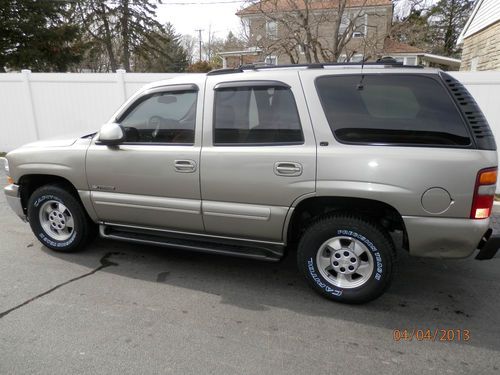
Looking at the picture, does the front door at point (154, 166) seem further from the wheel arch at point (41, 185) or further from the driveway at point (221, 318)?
the driveway at point (221, 318)

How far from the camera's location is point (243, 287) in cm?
362

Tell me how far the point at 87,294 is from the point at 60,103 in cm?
780

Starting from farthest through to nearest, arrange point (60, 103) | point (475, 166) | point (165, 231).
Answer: point (60, 103)
point (165, 231)
point (475, 166)

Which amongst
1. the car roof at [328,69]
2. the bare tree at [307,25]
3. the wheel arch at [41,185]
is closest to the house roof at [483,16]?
the bare tree at [307,25]

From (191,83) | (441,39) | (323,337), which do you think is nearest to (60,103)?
(191,83)

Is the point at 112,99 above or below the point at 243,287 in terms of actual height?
above

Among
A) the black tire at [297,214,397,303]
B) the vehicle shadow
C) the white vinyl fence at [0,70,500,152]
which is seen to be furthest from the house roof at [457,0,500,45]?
the black tire at [297,214,397,303]

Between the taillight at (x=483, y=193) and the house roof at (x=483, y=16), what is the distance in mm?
11923

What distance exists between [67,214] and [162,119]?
1.57m

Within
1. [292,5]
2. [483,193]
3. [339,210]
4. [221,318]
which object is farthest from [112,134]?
[292,5]

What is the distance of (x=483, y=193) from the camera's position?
9.26ft

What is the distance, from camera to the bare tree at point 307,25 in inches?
521

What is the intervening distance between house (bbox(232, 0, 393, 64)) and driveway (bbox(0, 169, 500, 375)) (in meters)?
10.9

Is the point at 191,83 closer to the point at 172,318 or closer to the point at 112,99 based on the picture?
the point at 172,318
